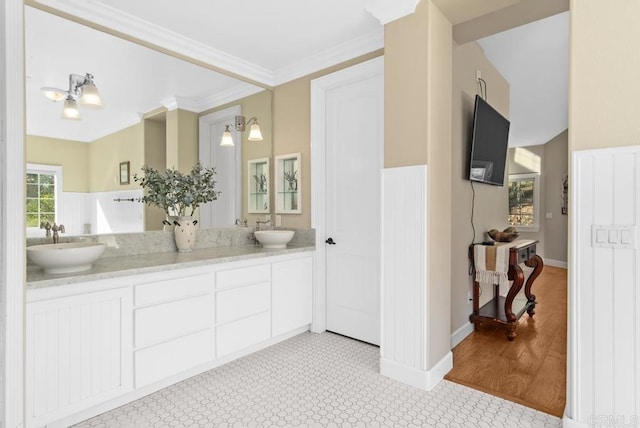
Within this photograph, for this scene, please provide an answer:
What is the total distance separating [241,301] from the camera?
2.65m

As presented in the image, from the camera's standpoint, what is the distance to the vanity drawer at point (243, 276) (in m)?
2.52

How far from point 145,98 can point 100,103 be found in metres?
0.34

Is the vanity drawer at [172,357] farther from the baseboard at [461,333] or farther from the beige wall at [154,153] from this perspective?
the baseboard at [461,333]

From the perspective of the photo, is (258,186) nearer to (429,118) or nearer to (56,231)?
(56,231)

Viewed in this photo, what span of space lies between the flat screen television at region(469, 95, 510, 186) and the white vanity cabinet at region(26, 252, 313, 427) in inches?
79.3

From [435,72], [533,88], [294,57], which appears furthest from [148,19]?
[533,88]

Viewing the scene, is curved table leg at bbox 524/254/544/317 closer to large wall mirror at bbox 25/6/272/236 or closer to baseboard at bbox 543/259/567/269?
large wall mirror at bbox 25/6/272/236

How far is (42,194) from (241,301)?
4.76 feet

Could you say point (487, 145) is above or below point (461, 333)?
above

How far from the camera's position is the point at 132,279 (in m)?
2.05

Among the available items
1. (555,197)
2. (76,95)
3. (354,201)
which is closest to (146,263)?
(76,95)
